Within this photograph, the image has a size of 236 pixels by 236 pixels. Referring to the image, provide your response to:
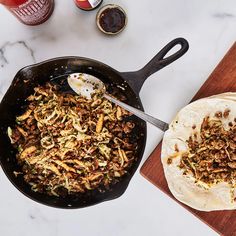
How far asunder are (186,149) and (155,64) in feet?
0.98

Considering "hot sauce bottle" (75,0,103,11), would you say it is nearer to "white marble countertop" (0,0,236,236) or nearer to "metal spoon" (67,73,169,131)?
"white marble countertop" (0,0,236,236)

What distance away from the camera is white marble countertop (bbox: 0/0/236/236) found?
5.57ft

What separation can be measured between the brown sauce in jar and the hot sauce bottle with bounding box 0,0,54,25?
0.18m

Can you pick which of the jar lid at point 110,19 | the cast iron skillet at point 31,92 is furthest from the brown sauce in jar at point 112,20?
the cast iron skillet at point 31,92

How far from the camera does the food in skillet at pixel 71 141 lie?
162cm

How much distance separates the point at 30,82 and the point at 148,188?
0.55m

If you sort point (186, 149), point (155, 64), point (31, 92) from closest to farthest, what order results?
point (155, 64) < point (186, 149) < point (31, 92)

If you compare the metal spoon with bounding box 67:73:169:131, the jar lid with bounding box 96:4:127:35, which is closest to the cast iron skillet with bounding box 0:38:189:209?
the metal spoon with bounding box 67:73:169:131

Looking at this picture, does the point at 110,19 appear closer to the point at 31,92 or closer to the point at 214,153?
the point at 31,92

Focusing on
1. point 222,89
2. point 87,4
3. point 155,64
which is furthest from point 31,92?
point 222,89

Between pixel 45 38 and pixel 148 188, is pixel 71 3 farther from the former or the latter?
pixel 148 188

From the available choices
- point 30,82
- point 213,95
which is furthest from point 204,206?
point 30,82

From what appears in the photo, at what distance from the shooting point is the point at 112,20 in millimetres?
1700

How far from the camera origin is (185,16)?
170 cm
